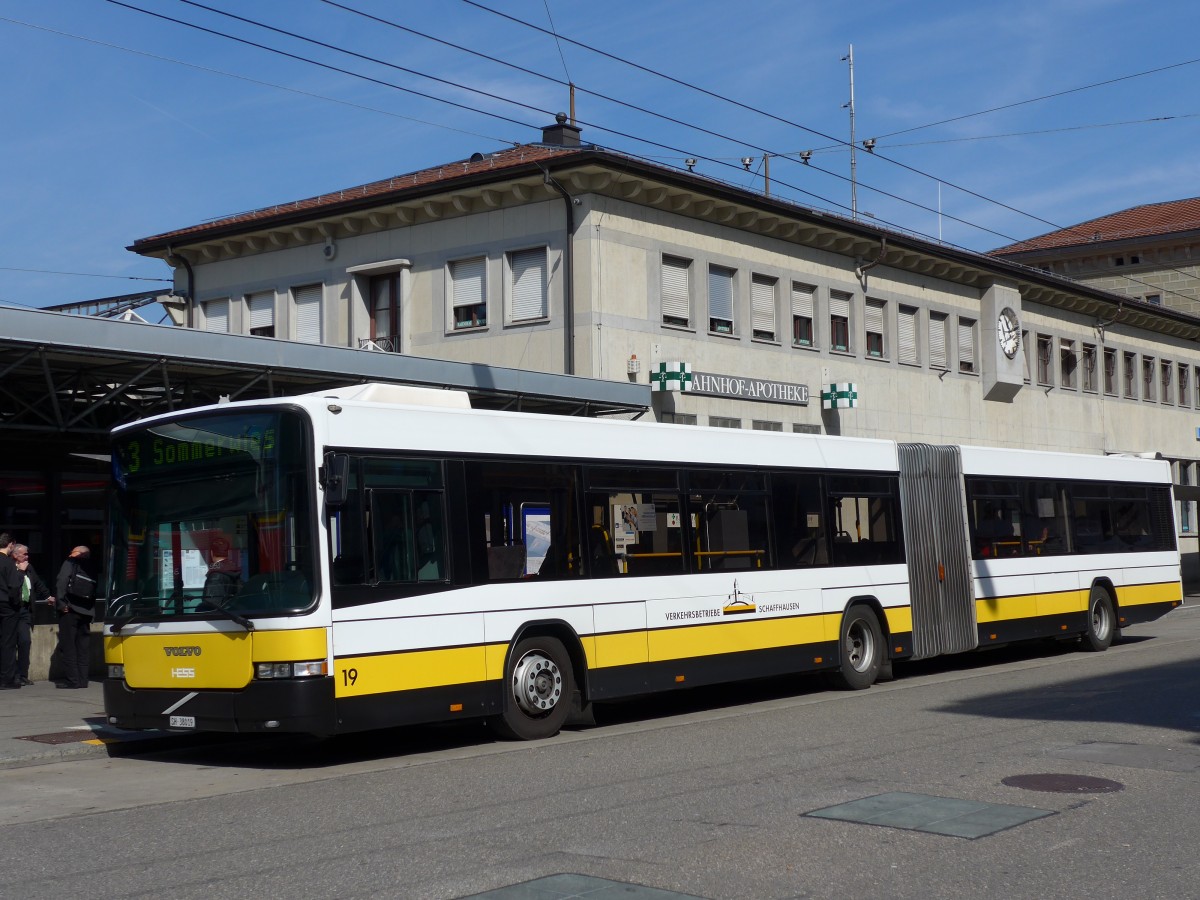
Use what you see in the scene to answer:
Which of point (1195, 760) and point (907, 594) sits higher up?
point (907, 594)

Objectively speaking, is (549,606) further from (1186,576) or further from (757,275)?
(1186,576)

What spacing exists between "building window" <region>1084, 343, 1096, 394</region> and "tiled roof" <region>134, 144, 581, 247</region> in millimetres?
20835

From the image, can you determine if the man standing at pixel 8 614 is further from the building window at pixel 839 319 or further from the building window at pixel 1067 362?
the building window at pixel 1067 362

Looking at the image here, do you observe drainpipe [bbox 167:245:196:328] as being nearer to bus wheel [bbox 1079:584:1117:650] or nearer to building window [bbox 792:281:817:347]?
building window [bbox 792:281:817:347]

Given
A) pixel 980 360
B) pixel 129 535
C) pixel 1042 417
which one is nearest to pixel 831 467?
pixel 129 535

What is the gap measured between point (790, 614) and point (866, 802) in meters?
7.26

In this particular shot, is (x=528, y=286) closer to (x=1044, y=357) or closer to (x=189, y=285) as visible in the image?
(x=189, y=285)

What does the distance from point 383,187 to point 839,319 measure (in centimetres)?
1061

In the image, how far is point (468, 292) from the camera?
2853 cm

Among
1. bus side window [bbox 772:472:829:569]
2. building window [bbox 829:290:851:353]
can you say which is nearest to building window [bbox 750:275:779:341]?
building window [bbox 829:290:851:353]

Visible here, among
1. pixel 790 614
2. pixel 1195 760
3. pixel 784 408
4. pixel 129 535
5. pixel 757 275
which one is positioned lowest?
pixel 1195 760

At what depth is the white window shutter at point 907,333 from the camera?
3496 cm

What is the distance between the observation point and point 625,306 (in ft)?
88.5

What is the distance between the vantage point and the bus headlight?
35.7ft
